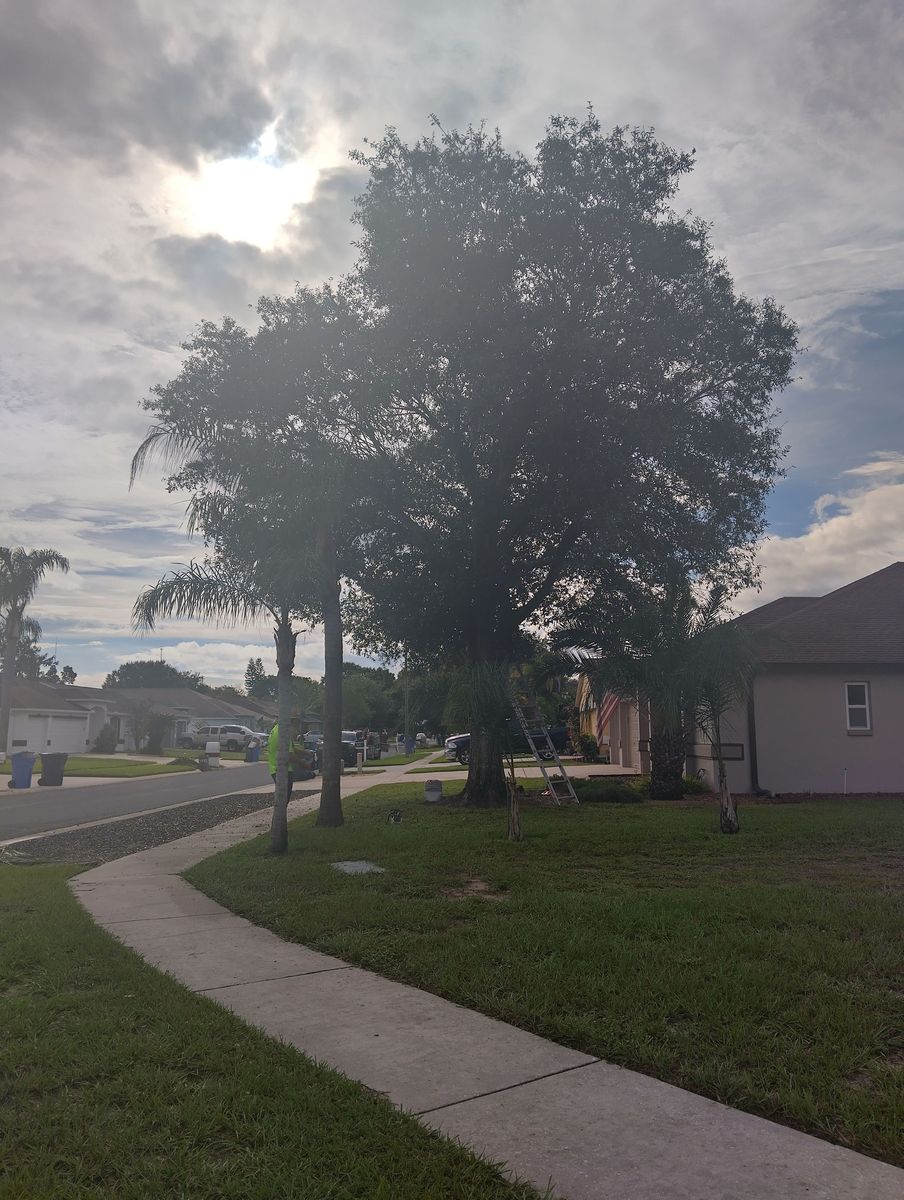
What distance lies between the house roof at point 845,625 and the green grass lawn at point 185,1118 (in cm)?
1505

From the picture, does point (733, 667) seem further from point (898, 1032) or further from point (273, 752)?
point (898, 1032)

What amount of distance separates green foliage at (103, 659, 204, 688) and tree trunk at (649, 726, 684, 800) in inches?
4090

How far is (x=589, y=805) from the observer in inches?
715

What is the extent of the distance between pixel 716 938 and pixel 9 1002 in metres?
4.55

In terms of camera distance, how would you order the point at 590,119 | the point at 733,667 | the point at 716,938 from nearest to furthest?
the point at 716,938
the point at 733,667
the point at 590,119

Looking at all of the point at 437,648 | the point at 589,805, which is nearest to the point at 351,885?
the point at 589,805

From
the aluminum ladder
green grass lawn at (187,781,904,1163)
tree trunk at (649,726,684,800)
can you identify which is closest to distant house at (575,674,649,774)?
tree trunk at (649,726,684,800)

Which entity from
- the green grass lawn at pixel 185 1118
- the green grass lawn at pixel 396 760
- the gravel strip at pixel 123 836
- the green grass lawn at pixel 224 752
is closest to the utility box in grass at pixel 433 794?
the gravel strip at pixel 123 836

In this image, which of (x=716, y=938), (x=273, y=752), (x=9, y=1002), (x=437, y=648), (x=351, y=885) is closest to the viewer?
(x=9, y=1002)

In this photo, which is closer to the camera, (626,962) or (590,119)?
(626,962)

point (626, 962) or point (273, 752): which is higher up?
point (273, 752)

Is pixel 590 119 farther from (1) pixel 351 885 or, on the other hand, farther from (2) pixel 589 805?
(1) pixel 351 885

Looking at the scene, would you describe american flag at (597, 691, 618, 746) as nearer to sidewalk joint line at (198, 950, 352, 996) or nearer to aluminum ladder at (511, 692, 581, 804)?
aluminum ladder at (511, 692, 581, 804)

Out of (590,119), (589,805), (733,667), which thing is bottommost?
(589,805)
